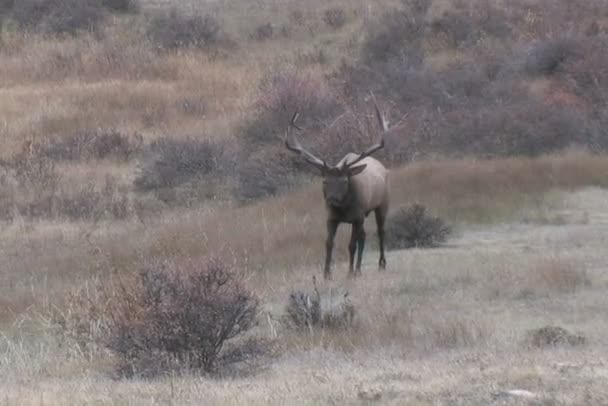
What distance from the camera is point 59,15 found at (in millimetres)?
42875

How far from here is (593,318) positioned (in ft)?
45.0

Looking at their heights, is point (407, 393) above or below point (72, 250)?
above

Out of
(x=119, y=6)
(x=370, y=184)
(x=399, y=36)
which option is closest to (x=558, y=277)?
(x=370, y=184)

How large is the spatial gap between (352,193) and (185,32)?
23.7m

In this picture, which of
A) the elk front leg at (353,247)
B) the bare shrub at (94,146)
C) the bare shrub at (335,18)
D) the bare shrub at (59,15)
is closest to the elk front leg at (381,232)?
the elk front leg at (353,247)

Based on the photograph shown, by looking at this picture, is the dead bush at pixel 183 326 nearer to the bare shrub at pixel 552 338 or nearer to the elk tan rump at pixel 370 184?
the bare shrub at pixel 552 338

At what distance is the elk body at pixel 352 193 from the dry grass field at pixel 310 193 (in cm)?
64

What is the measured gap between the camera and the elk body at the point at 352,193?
1703 centimetres

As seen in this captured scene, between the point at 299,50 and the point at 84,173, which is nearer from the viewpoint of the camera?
the point at 84,173

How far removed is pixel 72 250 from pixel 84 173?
7.74 metres

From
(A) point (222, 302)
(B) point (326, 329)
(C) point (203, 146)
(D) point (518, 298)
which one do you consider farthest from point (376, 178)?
(C) point (203, 146)

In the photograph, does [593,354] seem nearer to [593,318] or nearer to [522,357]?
[522,357]

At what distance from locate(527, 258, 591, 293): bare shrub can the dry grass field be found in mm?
41

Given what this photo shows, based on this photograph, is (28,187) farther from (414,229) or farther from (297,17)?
(297,17)
